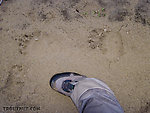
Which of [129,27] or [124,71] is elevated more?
[129,27]

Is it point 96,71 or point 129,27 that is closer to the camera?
point 96,71

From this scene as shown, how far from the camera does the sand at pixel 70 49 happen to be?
2.22 m

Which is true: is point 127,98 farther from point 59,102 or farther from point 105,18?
point 105,18

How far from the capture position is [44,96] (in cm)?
223

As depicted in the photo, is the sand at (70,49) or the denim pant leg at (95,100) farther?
the sand at (70,49)

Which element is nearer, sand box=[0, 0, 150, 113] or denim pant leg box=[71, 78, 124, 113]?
denim pant leg box=[71, 78, 124, 113]

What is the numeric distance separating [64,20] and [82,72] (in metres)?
1.03

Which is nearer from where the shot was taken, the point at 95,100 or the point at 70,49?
the point at 95,100

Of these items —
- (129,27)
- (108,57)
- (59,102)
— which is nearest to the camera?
(59,102)

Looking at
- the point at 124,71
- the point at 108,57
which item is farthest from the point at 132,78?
the point at 108,57

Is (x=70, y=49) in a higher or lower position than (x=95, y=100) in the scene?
higher

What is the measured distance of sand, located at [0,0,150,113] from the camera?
2.22m

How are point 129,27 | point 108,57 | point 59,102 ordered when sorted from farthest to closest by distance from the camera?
point 129,27 → point 108,57 → point 59,102

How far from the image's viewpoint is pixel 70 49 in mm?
2445
